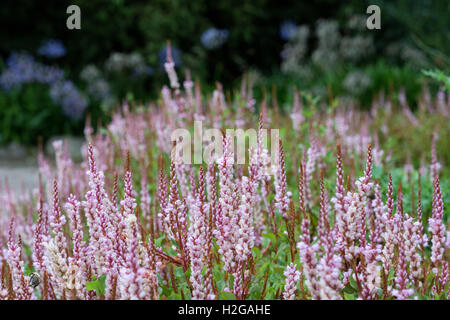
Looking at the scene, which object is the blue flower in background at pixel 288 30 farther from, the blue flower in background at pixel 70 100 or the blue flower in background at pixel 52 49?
the blue flower in background at pixel 70 100

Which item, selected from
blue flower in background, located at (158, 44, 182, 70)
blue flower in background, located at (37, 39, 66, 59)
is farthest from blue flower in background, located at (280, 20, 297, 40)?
blue flower in background, located at (37, 39, 66, 59)

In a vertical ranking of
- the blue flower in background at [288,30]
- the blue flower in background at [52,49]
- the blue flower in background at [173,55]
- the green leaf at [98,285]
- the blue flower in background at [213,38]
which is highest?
the blue flower in background at [288,30]

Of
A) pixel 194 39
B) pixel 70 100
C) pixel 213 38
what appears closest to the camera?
pixel 70 100

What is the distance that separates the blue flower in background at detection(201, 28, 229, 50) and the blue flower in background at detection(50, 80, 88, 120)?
233 cm

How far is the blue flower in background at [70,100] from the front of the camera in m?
8.21

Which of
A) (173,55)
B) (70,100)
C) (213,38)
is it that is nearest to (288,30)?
(213,38)

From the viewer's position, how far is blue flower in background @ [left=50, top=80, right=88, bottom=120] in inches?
323

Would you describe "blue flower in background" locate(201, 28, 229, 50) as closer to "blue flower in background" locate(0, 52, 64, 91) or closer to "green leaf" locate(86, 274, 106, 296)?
"blue flower in background" locate(0, 52, 64, 91)

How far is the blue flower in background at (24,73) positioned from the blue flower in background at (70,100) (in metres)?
0.46

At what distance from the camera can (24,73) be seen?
28.6 ft

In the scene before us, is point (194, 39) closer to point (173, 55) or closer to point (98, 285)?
point (173, 55)

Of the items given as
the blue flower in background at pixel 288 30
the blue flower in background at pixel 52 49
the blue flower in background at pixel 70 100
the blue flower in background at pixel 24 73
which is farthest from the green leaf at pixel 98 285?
the blue flower in background at pixel 288 30

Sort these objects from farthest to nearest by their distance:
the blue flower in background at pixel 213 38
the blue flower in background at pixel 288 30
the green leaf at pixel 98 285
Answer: the blue flower in background at pixel 288 30
the blue flower in background at pixel 213 38
the green leaf at pixel 98 285

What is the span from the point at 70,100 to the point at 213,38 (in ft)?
8.74
